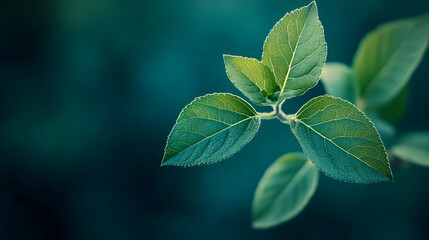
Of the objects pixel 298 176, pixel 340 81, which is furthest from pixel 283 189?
pixel 340 81

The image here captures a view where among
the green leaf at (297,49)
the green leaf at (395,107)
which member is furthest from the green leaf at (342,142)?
the green leaf at (395,107)

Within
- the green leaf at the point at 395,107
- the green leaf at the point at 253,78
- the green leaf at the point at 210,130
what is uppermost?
the green leaf at the point at 253,78

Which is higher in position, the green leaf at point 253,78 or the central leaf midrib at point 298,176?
the green leaf at point 253,78

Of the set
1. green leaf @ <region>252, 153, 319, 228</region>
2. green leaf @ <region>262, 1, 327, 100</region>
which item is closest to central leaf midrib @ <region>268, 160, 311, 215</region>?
green leaf @ <region>252, 153, 319, 228</region>

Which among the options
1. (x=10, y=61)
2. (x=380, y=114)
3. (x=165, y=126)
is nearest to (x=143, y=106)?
(x=165, y=126)

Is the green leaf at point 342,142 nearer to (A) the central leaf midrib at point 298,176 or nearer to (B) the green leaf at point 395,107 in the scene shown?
(A) the central leaf midrib at point 298,176

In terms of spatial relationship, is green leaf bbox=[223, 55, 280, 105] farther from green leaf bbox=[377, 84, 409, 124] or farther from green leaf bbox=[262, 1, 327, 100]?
green leaf bbox=[377, 84, 409, 124]

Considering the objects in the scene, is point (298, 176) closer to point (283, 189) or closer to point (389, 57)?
point (283, 189)

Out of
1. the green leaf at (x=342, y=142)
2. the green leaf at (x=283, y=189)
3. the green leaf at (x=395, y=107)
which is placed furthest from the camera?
the green leaf at (x=395, y=107)
